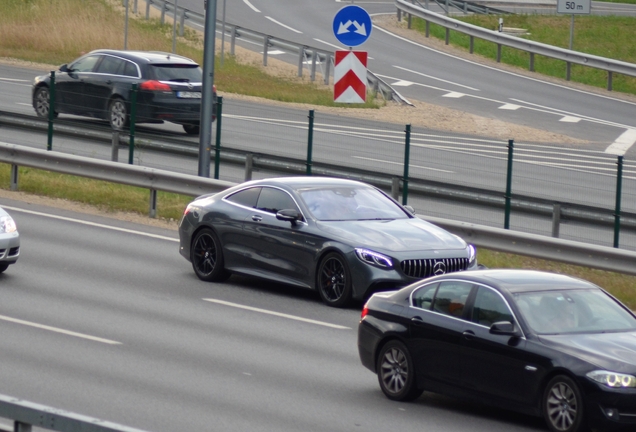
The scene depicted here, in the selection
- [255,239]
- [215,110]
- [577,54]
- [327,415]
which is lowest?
[327,415]

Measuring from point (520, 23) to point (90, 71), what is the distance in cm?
3318

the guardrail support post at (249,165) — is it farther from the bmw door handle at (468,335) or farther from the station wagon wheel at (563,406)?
the station wagon wheel at (563,406)

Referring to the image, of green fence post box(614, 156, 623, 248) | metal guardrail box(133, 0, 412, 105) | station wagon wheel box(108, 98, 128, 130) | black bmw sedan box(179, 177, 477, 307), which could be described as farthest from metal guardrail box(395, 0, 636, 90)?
black bmw sedan box(179, 177, 477, 307)

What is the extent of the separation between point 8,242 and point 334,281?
3909 mm

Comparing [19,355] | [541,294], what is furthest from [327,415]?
[19,355]

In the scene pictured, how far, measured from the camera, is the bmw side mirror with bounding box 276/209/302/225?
1455 centimetres

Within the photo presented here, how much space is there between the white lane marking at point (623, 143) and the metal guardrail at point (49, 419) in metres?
25.6

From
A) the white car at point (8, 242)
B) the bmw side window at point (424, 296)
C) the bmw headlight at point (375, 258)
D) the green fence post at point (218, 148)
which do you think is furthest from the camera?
the green fence post at point (218, 148)

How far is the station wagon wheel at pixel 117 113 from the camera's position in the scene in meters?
25.5

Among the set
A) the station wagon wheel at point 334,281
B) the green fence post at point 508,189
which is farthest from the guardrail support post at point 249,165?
the station wagon wheel at point 334,281

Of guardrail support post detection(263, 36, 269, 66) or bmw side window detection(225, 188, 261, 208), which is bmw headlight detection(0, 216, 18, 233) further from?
guardrail support post detection(263, 36, 269, 66)

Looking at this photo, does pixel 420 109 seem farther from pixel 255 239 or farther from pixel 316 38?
pixel 255 239

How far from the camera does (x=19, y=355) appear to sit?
11148mm

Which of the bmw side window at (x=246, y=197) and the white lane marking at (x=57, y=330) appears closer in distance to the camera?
the white lane marking at (x=57, y=330)
